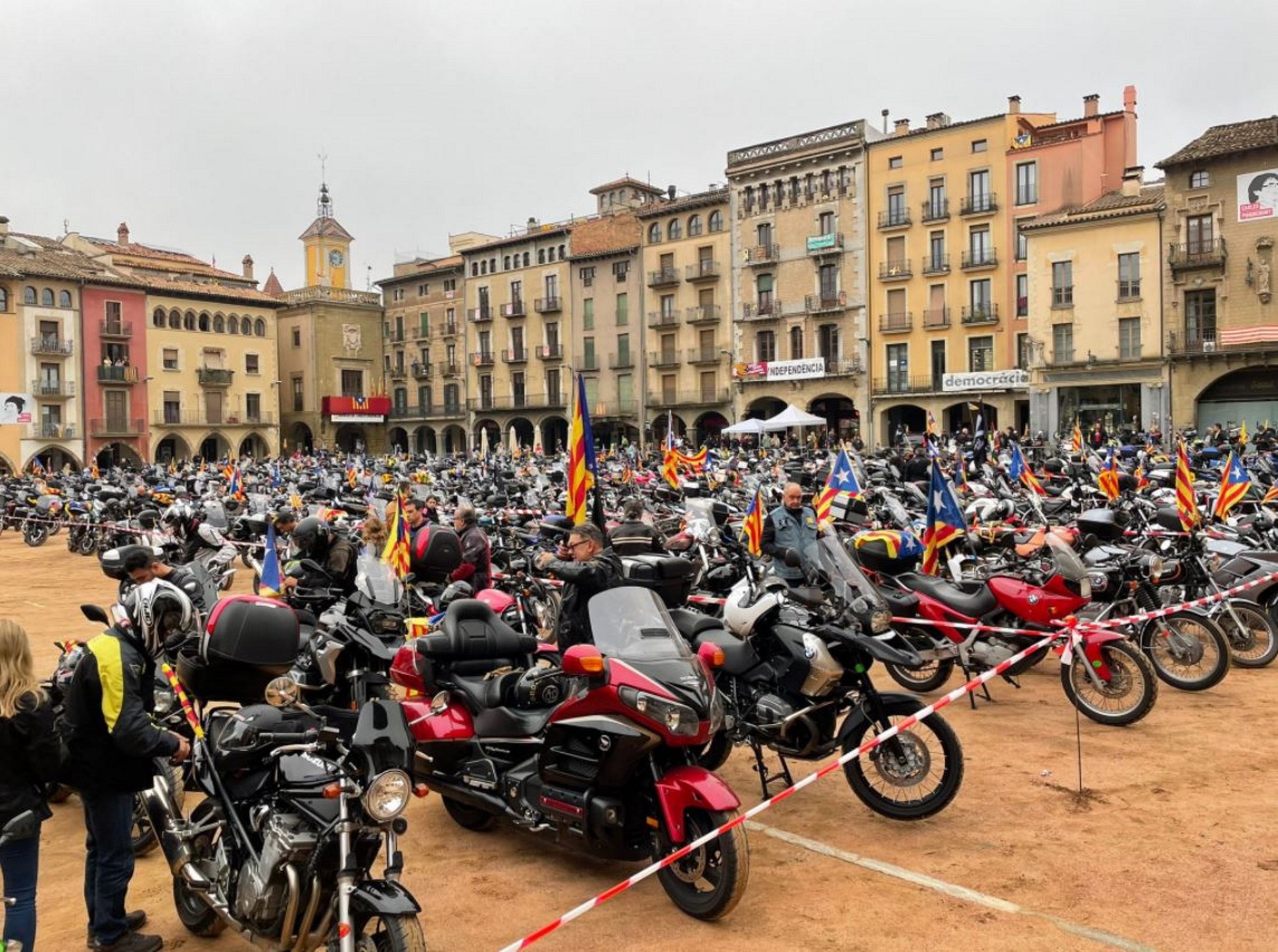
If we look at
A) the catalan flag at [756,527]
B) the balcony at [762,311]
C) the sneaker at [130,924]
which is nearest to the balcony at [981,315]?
the balcony at [762,311]

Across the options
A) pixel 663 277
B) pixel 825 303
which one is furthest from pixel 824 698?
pixel 663 277

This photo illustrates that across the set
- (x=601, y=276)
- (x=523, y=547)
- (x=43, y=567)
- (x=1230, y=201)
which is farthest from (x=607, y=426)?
(x=523, y=547)

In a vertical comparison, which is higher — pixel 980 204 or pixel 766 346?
pixel 980 204

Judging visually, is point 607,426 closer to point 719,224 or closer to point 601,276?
point 601,276

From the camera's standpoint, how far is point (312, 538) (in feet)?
25.3

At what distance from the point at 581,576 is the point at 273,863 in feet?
7.60

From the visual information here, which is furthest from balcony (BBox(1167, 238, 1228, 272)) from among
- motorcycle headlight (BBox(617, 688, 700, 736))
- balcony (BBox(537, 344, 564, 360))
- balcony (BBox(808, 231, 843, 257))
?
motorcycle headlight (BBox(617, 688, 700, 736))

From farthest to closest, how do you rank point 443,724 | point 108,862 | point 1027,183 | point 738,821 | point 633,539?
point 1027,183, point 633,539, point 443,724, point 738,821, point 108,862

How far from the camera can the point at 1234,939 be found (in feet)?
13.5

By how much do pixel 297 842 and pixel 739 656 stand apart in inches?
114

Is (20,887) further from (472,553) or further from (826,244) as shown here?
(826,244)

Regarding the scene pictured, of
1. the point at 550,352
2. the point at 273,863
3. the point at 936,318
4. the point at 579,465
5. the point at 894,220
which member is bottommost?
the point at 273,863

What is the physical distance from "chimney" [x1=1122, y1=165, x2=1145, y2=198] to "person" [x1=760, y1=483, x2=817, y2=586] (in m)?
34.2

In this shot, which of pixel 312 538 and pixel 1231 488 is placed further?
pixel 1231 488
